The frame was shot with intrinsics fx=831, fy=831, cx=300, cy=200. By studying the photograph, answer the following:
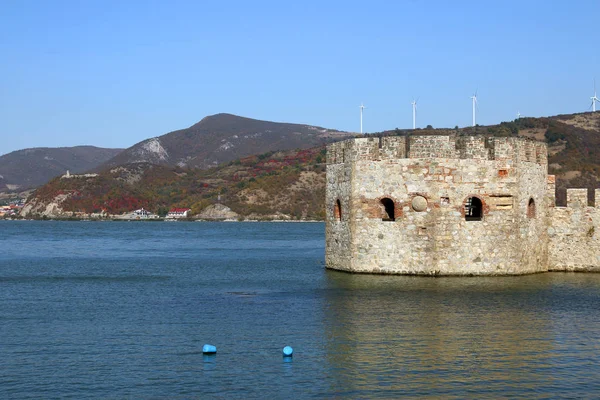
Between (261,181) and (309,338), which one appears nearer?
(309,338)

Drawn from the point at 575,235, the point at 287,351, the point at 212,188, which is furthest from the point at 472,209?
the point at 212,188

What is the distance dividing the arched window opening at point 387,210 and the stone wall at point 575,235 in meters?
5.39

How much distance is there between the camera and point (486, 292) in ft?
74.2

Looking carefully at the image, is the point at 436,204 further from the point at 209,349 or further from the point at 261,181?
the point at 261,181

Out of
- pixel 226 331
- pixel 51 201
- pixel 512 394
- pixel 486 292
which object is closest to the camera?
pixel 512 394

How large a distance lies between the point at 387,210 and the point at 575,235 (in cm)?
638

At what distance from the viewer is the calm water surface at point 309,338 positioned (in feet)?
41.3

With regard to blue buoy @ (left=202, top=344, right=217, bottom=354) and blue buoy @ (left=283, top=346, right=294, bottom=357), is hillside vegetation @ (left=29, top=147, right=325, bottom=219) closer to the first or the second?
blue buoy @ (left=202, top=344, right=217, bottom=354)

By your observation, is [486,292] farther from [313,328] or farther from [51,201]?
[51,201]

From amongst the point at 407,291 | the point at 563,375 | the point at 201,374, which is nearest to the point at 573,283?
the point at 407,291

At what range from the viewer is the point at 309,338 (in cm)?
1614

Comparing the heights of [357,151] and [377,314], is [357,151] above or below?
above

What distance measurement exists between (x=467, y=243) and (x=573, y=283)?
3.37m

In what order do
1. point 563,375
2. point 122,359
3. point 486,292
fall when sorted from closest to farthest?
point 563,375
point 122,359
point 486,292
